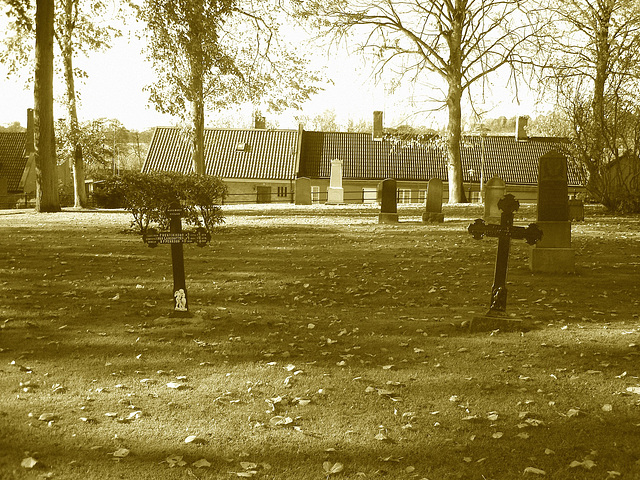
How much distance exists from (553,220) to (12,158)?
2213 inches

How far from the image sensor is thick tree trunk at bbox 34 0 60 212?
19922 millimetres

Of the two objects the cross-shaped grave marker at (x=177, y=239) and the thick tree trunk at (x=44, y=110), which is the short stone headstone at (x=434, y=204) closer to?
the thick tree trunk at (x=44, y=110)

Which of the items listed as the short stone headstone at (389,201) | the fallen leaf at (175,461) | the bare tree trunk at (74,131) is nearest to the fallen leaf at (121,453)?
the fallen leaf at (175,461)

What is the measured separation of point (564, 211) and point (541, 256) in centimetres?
77

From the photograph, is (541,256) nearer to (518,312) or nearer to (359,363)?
(518,312)

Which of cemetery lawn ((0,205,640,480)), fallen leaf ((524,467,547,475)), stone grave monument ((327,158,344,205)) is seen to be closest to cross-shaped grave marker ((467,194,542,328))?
cemetery lawn ((0,205,640,480))

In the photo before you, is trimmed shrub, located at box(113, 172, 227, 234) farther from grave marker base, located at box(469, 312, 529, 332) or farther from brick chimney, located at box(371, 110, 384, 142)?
brick chimney, located at box(371, 110, 384, 142)

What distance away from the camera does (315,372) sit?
19.6ft

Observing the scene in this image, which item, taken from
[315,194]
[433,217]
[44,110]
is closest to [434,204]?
[433,217]

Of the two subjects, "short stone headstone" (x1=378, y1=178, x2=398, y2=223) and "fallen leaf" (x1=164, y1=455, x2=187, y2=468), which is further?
"short stone headstone" (x1=378, y1=178, x2=398, y2=223)

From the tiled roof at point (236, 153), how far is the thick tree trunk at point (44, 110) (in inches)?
1191

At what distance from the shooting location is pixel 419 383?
5652mm

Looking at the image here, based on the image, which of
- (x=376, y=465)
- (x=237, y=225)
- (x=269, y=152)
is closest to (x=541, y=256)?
(x=376, y=465)

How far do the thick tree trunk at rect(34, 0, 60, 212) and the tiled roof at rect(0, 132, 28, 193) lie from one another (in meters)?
37.6
